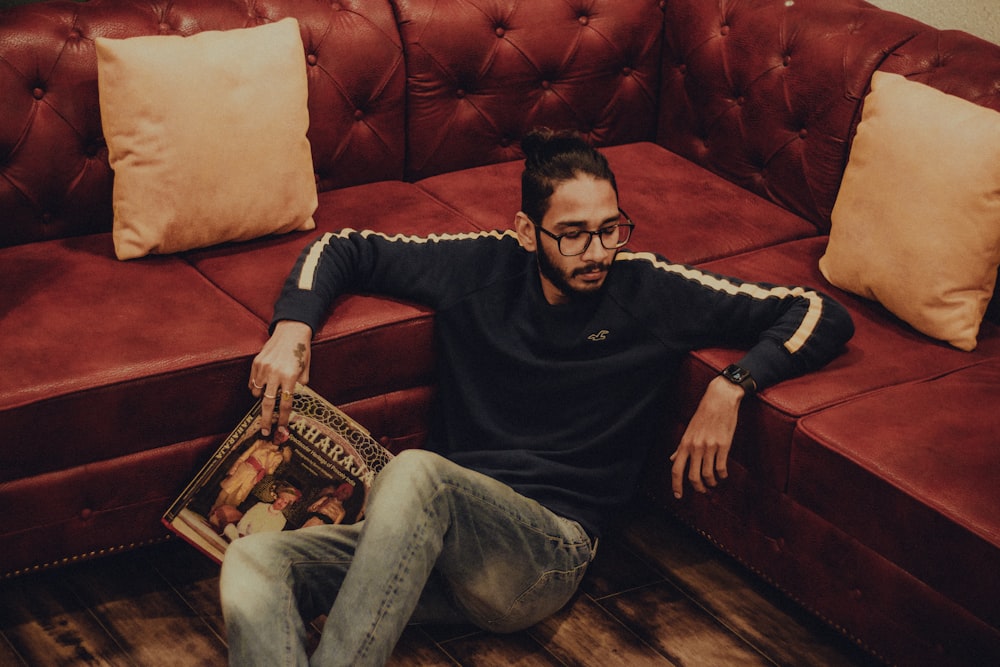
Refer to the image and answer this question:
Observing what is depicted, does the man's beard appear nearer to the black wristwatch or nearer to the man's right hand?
the black wristwatch

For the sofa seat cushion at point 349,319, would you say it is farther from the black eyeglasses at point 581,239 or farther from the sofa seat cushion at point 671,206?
the black eyeglasses at point 581,239

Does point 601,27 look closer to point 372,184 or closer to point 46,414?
point 372,184

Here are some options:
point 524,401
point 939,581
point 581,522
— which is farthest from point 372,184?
point 939,581

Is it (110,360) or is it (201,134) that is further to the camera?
(201,134)

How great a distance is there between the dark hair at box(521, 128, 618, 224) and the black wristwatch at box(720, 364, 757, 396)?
0.37 metres

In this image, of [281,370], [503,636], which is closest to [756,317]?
[503,636]

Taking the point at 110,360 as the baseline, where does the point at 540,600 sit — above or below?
below

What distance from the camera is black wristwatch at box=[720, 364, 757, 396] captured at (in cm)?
184

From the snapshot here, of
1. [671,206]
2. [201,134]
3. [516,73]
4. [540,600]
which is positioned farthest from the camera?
[516,73]

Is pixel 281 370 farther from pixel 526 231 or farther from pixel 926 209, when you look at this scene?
pixel 926 209

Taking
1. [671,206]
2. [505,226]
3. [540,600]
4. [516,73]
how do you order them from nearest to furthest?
[540,600] → [505,226] → [671,206] → [516,73]

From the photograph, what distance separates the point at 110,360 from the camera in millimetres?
1869

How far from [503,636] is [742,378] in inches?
25.1

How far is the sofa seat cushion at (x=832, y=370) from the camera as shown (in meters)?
1.85
